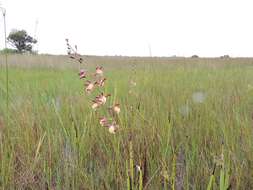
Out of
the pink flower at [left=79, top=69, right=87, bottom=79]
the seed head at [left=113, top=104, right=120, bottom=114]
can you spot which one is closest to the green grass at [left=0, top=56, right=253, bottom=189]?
the seed head at [left=113, top=104, right=120, bottom=114]

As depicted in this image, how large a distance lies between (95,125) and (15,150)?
439mm

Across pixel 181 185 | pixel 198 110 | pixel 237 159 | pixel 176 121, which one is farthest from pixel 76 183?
pixel 198 110

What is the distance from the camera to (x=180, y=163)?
52.5 inches

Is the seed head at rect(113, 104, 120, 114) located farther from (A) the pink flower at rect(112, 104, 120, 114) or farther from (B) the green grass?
(B) the green grass

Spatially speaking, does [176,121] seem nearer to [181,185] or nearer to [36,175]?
[181,185]

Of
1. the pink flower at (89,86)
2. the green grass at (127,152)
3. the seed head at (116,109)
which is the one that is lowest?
the green grass at (127,152)

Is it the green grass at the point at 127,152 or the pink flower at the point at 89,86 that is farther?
the green grass at the point at 127,152

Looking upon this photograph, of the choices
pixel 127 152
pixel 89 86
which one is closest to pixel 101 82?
pixel 89 86

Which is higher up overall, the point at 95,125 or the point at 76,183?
the point at 95,125

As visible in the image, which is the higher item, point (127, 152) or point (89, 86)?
point (89, 86)

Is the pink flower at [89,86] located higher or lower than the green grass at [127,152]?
higher

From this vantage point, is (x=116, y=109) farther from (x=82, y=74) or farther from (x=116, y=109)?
(x=82, y=74)

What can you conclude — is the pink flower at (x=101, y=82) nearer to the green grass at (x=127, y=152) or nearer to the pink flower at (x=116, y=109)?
the pink flower at (x=116, y=109)

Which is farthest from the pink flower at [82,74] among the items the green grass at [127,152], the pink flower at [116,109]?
the green grass at [127,152]
